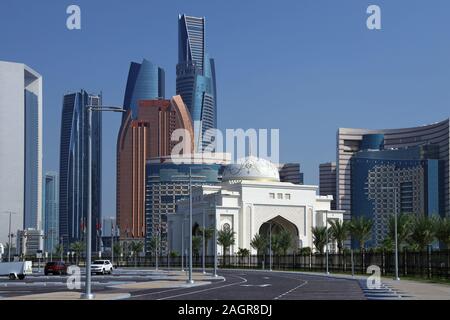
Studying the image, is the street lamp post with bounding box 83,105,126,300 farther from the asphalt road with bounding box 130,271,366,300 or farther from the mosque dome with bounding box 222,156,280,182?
the mosque dome with bounding box 222,156,280,182

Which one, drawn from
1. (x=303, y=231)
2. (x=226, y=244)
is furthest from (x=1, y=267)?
(x=303, y=231)

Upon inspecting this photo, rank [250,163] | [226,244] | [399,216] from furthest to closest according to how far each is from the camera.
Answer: [250,163], [226,244], [399,216]

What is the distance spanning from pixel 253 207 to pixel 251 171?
10.8 metres

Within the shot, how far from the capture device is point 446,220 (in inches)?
2987

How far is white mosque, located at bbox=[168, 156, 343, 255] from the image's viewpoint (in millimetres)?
152250

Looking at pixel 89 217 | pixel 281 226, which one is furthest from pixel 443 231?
pixel 281 226

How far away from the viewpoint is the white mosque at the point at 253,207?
152250mm

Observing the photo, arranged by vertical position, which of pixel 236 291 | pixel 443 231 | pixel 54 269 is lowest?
pixel 54 269

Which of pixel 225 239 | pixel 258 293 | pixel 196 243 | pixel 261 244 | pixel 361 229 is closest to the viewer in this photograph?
pixel 258 293

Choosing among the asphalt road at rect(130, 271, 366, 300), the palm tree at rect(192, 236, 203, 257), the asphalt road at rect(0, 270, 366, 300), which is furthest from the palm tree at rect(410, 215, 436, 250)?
the palm tree at rect(192, 236, 203, 257)

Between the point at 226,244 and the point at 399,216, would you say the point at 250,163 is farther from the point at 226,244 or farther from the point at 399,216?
the point at 399,216

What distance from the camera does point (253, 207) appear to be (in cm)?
15475

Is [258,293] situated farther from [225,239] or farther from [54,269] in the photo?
[225,239]
